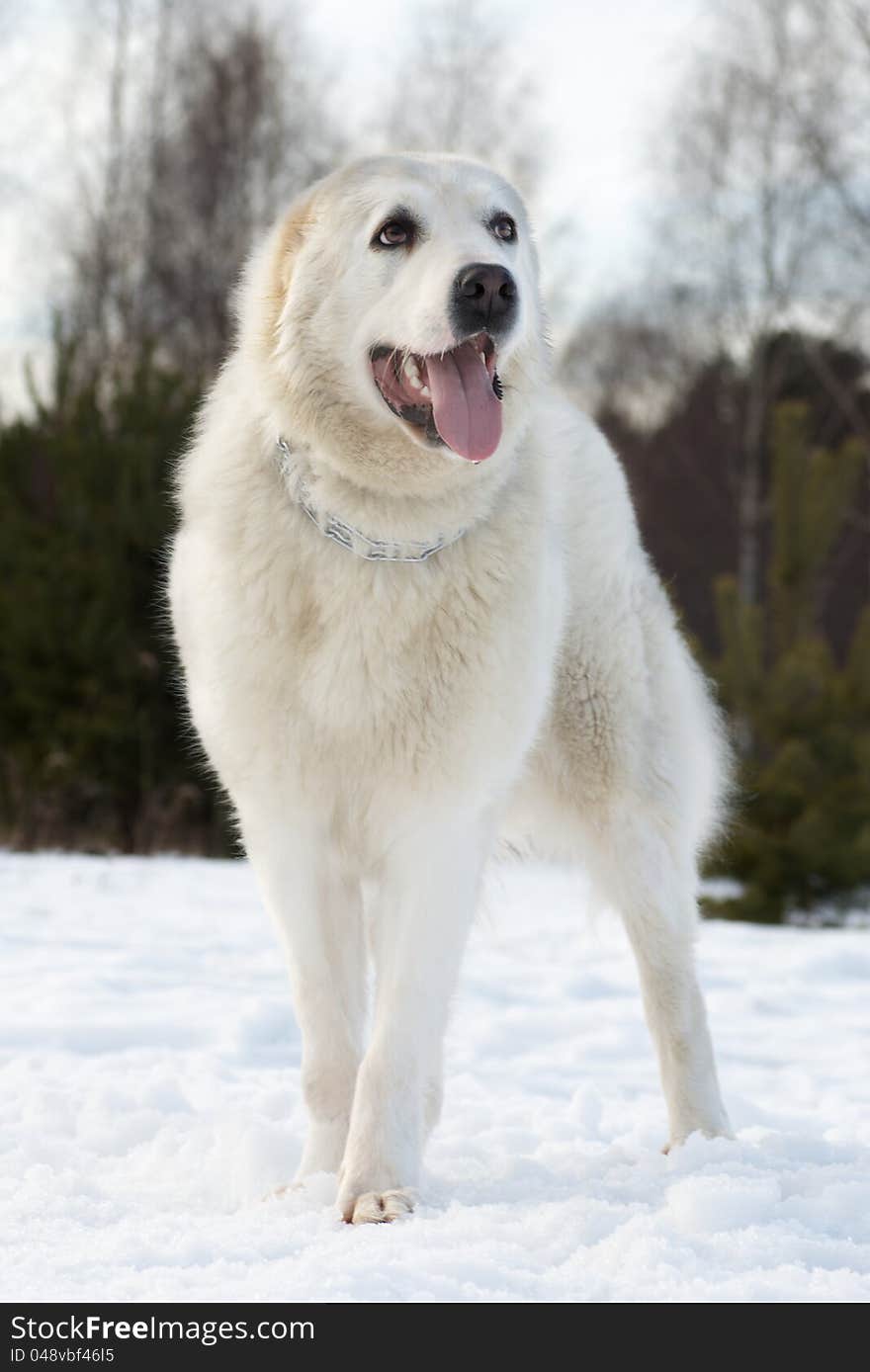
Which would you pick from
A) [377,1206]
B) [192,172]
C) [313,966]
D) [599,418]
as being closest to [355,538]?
[313,966]

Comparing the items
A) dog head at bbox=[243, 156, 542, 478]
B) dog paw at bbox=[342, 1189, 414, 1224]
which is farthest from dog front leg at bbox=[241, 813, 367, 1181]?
dog head at bbox=[243, 156, 542, 478]

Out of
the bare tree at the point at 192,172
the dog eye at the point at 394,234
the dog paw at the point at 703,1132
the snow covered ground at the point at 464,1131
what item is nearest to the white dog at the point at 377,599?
the dog eye at the point at 394,234

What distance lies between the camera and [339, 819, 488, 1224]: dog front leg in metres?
2.44

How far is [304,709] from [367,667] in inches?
5.1

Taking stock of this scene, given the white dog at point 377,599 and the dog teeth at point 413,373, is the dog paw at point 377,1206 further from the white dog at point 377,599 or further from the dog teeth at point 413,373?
the dog teeth at point 413,373

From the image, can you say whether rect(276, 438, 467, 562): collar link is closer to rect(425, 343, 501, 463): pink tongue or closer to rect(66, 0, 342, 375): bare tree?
rect(425, 343, 501, 463): pink tongue

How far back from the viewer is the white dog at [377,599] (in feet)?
8.29

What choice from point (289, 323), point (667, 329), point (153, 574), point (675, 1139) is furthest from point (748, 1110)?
point (667, 329)

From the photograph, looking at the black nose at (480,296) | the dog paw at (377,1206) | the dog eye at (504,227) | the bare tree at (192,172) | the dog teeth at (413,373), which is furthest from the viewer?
the bare tree at (192,172)

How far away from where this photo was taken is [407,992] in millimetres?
2525

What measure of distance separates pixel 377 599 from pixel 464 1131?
4.06ft

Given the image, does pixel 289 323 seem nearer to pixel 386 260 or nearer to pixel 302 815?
pixel 386 260

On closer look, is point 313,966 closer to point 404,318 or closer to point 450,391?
point 450,391

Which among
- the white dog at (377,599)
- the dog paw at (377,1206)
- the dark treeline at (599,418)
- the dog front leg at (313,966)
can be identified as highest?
the dark treeline at (599,418)
